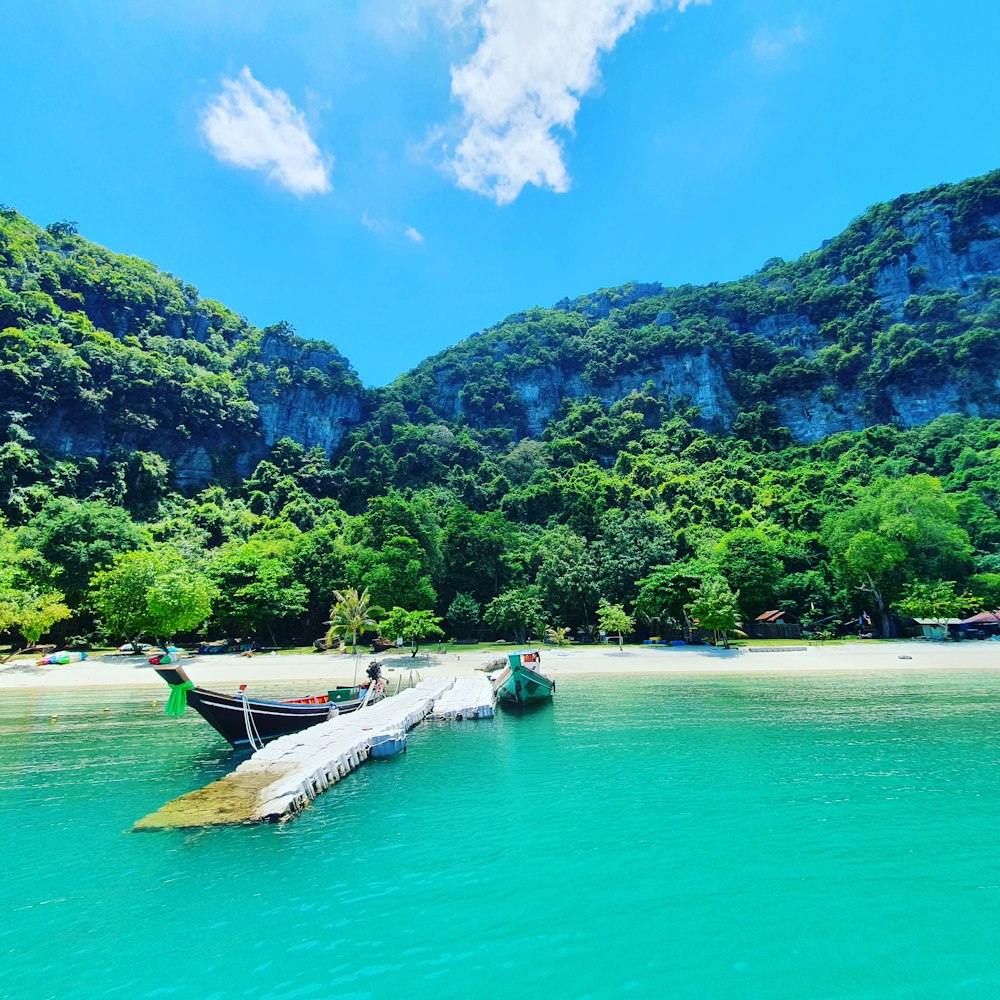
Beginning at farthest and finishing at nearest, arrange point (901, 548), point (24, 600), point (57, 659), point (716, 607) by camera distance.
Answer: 1. point (901, 548)
2. point (716, 607)
3. point (57, 659)
4. point (24, 600)

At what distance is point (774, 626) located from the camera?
47094mm

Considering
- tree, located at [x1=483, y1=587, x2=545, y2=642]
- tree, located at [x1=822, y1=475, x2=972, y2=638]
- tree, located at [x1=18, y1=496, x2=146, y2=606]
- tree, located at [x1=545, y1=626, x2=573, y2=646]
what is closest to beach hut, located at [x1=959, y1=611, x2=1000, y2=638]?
tree, located at [x1=822, y1=475, x2=972, y2=638]

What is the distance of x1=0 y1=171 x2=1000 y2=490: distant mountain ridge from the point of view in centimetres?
7719

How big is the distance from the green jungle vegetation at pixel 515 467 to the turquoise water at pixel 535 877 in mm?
26341

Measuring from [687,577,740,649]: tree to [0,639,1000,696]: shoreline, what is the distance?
2049mm

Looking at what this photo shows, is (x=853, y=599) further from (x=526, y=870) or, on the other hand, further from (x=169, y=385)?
(x=169, y=385)

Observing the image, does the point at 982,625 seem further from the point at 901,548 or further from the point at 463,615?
the point at 463,615

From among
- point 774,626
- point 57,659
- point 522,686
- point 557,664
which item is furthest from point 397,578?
point 774,626

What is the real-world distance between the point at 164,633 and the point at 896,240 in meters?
140

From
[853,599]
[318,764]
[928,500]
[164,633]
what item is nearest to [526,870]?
[318,764]

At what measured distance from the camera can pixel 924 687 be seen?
27188 mm

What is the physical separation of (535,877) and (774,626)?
45222 millimetres

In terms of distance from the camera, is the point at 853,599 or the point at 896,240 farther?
the point at 896,240

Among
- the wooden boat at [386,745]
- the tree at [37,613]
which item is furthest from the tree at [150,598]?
the wooden boat at [386,745]
